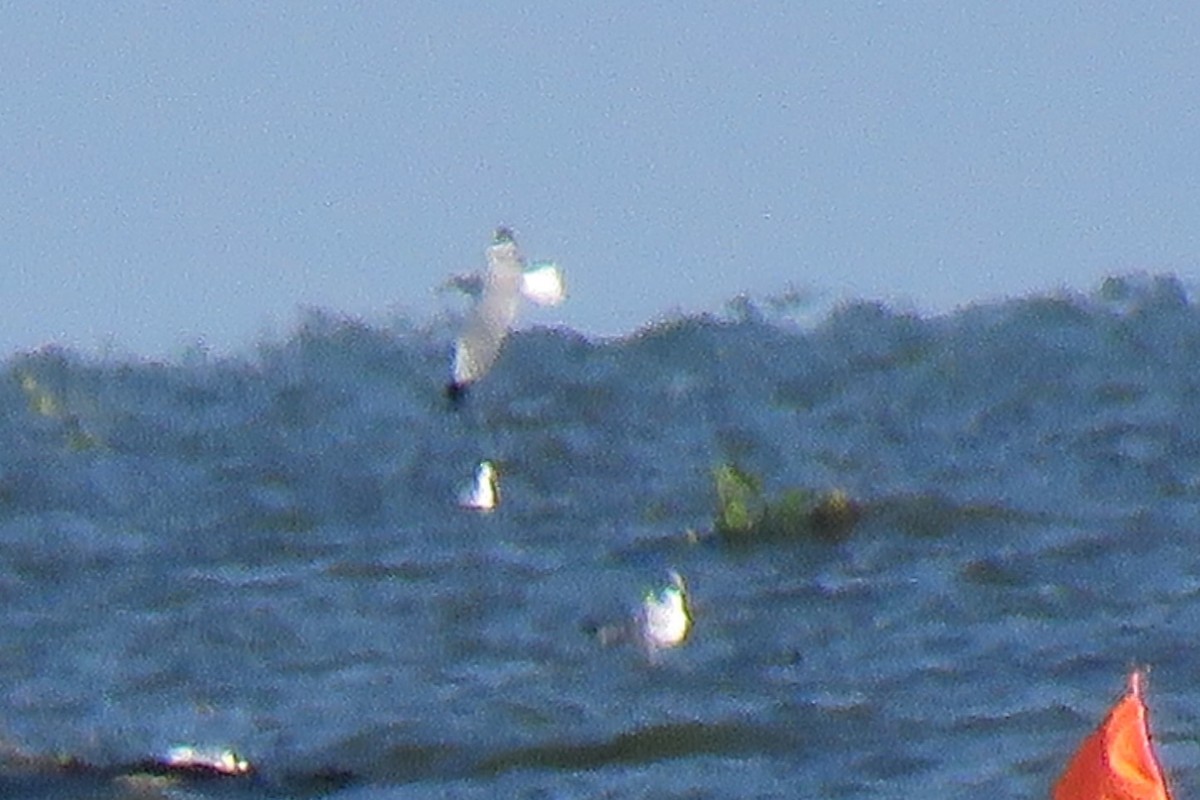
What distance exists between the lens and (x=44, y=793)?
8094mm

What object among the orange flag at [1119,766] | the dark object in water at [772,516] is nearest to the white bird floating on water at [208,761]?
the dark object in water at [772,516]

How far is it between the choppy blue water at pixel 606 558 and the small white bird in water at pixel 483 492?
0.08 metres

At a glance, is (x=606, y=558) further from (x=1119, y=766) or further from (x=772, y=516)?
(x=1119, y=766)

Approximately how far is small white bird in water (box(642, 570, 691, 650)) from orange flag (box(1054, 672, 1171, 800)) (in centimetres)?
457

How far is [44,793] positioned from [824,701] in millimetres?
2149

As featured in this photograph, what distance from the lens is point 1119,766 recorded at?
559 cm

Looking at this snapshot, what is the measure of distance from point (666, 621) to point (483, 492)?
8.47 feet

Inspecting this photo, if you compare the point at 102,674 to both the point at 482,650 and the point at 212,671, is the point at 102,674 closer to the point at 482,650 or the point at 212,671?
the point at 212,671

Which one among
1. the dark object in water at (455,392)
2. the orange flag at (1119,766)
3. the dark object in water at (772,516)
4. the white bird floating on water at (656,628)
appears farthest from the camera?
the dark object in water at (455,392)

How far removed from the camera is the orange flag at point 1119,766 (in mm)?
5586

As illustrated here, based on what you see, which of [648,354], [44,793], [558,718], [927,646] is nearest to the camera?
[44,793]

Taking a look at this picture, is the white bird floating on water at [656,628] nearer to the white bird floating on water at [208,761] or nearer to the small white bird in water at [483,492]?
the white bird floating on water at [208,761]

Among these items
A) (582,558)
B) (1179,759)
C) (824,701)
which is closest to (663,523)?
(582,558)

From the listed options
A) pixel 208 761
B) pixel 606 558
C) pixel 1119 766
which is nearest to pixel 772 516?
pixel 606 558
